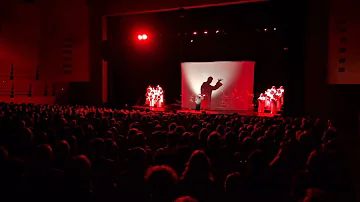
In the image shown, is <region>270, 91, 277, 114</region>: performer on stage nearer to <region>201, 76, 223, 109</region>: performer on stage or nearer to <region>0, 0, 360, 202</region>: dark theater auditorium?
<region>0, 0, 360, 202</region>: dark theater auditorium

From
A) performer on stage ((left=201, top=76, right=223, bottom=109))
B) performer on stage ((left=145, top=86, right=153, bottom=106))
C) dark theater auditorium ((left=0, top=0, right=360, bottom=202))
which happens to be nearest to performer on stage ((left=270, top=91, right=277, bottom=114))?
dark theater auditorium ((left=0, top=0, right=360, bottom=202))

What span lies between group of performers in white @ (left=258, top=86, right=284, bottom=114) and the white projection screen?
4.64 ft

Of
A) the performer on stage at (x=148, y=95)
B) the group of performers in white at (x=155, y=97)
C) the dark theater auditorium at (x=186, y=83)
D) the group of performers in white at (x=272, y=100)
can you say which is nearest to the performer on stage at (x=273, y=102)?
the group of performers in white at (x=272, y=100)

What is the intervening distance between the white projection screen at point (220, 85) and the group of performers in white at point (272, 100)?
1414 mm

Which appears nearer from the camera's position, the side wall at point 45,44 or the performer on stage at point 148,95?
the side wall at point 45,44

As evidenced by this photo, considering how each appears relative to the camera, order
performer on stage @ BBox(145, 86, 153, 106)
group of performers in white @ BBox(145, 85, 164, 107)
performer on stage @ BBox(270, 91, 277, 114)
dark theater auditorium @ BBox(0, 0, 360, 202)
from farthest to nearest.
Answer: performer on stage @ BBox(145, 86, 153, 106)
group of performers in white @ BBox(145, 85, 164, 107)
performer on stage @ BBox(270, 91, 277, 114)
dark theater auditorium @ BBox(0, 0, 360, 202)

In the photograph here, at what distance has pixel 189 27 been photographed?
52.1 feet

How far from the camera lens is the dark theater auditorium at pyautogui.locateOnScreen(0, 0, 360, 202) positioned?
3172 mm

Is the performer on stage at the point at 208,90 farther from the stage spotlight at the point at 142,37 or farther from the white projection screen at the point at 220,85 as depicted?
the stage spotlight at the point at 142,37

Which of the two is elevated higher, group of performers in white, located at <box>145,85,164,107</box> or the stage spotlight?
the stage spotlight

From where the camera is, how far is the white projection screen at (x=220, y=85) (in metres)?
17.2

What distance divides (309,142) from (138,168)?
2968mm

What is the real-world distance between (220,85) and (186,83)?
2.17 metres

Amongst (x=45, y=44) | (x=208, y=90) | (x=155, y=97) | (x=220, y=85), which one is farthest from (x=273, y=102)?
(x=45, y=44)
